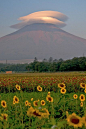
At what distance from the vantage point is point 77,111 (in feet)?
13.1

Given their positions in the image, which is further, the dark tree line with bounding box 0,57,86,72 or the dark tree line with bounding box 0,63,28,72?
the dark tree line with bounding box 0,63,28,72

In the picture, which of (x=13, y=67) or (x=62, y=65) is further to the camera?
(x=13, y=67)

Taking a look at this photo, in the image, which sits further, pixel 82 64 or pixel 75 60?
pixel 75 60

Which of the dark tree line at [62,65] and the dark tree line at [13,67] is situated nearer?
the dark tree line at [62,65]

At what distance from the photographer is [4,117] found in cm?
234

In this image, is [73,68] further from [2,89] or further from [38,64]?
[2,89]

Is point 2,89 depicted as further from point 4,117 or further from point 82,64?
point 82,64

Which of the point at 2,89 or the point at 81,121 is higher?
the point at 81,121

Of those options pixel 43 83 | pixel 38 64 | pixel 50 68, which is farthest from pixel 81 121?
pixel 38 64

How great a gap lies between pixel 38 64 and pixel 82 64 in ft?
48.4

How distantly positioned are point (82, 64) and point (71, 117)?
3874cm

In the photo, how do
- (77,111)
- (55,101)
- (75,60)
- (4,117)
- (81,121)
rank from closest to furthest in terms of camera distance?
1. (81,121)
2. (4,117)
3. (77,111)
4. (55,101)
5. (75,60)

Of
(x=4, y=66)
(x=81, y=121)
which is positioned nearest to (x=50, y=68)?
(x=4, y=66)

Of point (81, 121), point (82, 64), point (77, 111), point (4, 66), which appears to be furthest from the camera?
point (4, 66)
